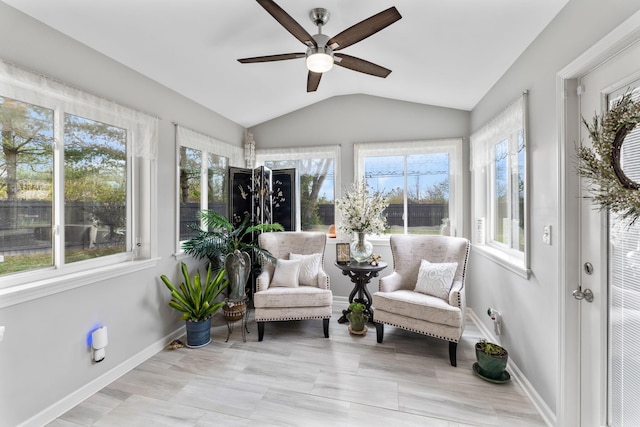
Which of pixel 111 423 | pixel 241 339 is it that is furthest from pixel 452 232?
pixel 111 423

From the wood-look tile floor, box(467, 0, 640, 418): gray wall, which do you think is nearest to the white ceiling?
box(467, 0, 640, 418): gray wall

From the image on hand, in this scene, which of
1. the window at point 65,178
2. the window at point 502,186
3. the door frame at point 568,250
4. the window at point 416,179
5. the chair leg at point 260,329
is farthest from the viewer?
the window at point 416,179

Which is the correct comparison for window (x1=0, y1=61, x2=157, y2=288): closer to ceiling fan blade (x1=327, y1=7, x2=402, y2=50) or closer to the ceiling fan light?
the ceiling fan light

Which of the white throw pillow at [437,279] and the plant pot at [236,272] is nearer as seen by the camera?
the white throw pillow at [437,279]

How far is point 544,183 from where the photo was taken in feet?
6.11

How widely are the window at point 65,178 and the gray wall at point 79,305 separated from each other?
0.15 m

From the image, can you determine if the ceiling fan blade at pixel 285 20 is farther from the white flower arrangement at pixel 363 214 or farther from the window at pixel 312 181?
the window at pixel 312 181

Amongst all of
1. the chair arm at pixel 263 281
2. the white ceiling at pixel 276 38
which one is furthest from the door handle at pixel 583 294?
the chair arm at pixel 263 281

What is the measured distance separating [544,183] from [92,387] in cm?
351

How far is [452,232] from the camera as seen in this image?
3.62 metres

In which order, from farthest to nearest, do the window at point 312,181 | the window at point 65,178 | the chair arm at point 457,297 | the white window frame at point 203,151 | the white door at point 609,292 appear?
the window at point 312,181, the white window frame at point 203,151, the chair arm at point 457,297, the window at point 65,178, the white door at point 609,292

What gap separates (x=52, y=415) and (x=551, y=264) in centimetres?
335

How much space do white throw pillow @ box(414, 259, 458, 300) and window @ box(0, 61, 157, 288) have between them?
2691 mm

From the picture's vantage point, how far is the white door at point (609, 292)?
4.22 feet
